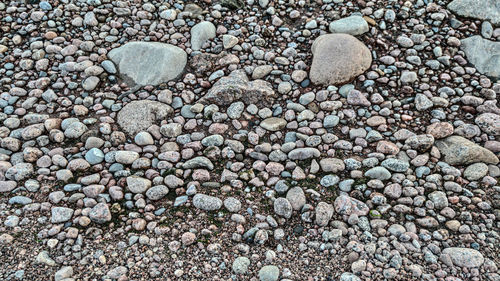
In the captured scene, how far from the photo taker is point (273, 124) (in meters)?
3.45

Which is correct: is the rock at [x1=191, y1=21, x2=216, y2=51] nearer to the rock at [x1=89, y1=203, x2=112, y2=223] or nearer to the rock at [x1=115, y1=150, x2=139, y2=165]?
the rock at [x1=115, y1=150, x2=139, y2=165]

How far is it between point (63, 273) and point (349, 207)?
1.92 metres

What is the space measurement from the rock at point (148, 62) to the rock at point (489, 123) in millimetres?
2636

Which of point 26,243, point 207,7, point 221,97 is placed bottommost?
point 26,243

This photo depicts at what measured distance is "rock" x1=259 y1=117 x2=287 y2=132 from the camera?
3.44 metres

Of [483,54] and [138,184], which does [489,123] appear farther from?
[138,184]

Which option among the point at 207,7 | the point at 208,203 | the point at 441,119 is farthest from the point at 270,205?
the point at 207,7

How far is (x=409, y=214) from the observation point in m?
2.90

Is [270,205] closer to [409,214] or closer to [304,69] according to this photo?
[409,214]

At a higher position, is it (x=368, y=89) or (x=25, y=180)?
(x=368, y=89)

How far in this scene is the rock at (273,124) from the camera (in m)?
3.44

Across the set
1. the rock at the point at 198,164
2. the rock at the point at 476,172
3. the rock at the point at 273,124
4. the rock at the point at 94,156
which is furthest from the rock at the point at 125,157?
the rock at the point at 476,172

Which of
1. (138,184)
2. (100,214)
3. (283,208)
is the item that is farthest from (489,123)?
(100,214)

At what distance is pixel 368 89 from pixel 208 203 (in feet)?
5.70
